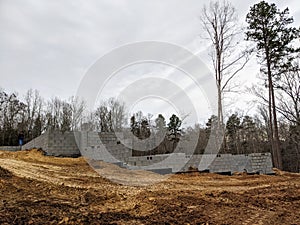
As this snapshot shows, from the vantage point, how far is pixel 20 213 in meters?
2.76

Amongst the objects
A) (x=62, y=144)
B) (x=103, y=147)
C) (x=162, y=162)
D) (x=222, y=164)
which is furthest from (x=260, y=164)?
(x=62, y=144)

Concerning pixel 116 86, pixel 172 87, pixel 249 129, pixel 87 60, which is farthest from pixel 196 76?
pixel 249 129

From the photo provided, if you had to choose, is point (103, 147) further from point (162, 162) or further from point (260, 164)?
point (260, 164)

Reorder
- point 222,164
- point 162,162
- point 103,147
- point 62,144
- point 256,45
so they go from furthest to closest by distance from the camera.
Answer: point 256,45 → point 222,164 → point 103,147 → point 62,144 → point 162,162

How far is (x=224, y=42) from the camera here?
13.3 meters

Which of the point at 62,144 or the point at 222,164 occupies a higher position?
the point at 62,144

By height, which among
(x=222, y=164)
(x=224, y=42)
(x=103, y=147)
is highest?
(x=224, y=42)

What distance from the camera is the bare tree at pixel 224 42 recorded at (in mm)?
13086

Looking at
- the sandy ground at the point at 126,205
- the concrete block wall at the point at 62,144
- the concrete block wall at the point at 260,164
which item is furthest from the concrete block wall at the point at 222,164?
the concrete block wall at the point at 62,144

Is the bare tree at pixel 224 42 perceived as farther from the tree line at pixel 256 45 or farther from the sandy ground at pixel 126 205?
the sandy ground at pixel 126 205

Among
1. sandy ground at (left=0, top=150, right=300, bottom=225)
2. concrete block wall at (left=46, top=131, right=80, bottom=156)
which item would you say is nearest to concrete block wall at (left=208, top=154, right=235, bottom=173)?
sandy ground at (left=0, top=150, right=300, bottom=225)

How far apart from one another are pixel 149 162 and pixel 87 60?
4.12m

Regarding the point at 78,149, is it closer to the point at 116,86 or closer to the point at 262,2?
the point at 116,86

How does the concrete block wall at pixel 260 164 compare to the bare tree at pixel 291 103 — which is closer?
the concrete block wall at pixel 260 164
